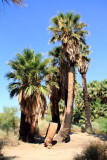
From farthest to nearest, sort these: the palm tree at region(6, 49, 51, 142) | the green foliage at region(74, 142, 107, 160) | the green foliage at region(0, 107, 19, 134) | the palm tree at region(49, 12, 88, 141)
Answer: the green foliage at region(0, 107, 19, 134), the palm tree at region(49, 12, 88, 141), the palm tree at region(6, 49, 51, 142), the green foliage at region(74, 142, 107, 160)

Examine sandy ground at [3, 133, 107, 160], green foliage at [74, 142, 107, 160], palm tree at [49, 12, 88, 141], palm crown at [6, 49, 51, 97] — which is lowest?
sandy ground at [3, 133, 107, 160]

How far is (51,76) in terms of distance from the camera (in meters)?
22.4

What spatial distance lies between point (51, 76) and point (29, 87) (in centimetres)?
425

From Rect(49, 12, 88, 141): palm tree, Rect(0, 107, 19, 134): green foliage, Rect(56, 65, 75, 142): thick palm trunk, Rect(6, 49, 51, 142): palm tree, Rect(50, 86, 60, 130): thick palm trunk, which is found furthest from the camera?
Rect(0, 107, 19, 134): green foliage

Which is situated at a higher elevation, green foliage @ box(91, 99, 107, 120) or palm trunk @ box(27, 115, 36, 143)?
green foliage @ box(91, 99, 107, 120)

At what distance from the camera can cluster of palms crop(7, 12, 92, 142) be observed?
62.6 ft

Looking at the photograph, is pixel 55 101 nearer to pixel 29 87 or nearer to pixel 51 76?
pixel 51 76

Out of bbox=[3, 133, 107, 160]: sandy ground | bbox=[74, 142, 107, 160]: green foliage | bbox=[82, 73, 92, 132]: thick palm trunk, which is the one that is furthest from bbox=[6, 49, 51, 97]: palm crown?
bbox=[82, 73, 92, 132]: thick palm trunk

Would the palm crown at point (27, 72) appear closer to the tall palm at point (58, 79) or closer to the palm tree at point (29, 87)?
the palm tree at point (29, 87)

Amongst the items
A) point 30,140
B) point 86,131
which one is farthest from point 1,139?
point 86,131

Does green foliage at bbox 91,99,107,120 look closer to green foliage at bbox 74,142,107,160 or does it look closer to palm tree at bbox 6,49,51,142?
palm tree at bbox 6,49,51,142

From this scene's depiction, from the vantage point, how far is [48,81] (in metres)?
20.7

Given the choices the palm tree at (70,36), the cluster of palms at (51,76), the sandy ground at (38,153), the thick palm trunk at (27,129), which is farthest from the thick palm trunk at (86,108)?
the sandy ground at (38,153)

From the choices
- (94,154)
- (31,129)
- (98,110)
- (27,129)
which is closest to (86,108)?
(98,110)
